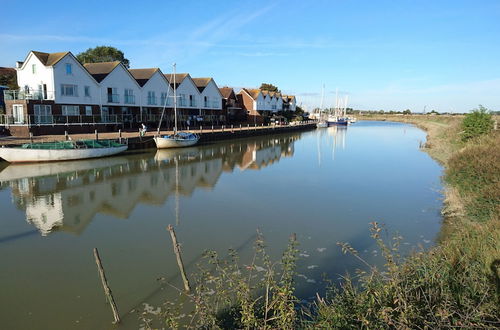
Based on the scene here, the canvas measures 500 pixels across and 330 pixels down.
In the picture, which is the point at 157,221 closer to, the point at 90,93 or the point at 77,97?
the point at 77,97

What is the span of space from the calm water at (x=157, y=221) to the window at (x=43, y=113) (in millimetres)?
10502

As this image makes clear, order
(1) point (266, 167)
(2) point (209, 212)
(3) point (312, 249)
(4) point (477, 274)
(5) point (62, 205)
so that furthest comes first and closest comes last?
(1) point (266, 167), (5) point (62, 205), (2) point (209, 212), (3) point (312, 249), (4) point (477, 274)

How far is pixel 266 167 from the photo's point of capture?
26.8 meters

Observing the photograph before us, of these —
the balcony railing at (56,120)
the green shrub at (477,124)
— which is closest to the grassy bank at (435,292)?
the green shrub at (477,124)

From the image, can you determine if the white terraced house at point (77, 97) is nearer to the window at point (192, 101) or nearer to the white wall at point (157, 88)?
the white wall at point (157, 88)

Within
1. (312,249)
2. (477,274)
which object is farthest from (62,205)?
(477,274)

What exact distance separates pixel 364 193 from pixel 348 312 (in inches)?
514

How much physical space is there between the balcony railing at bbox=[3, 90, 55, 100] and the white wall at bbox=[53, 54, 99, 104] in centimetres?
82

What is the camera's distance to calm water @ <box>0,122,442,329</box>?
7777 millimetres

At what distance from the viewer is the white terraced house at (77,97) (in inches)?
1281

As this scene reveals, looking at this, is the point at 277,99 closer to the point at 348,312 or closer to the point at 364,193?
the point at 364,193

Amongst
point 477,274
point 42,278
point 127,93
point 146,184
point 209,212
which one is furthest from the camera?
point 127,93

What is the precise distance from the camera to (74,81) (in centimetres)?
3603

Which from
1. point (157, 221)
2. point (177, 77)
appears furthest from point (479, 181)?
point (177, 77)
